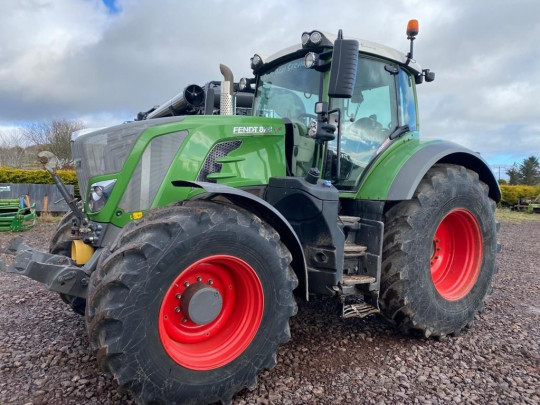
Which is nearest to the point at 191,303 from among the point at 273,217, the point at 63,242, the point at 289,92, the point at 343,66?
the point at 273,217

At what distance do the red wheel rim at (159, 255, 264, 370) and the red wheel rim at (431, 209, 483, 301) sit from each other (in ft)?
6.85

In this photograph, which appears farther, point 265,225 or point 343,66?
point 343,66

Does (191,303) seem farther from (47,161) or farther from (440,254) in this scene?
(440,254)

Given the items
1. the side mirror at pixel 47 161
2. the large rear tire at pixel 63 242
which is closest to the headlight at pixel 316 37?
the side mirror at pixel 47 161

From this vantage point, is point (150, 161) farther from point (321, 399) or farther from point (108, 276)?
point (321, 399)

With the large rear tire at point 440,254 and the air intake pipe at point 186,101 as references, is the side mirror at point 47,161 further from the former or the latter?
the large rear tire at point 440,254

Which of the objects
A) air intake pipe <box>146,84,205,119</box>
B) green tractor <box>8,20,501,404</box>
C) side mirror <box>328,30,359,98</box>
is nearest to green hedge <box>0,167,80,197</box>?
air intake pipe <box>146,84,205,119</box>

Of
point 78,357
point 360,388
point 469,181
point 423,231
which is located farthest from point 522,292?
point 78,357

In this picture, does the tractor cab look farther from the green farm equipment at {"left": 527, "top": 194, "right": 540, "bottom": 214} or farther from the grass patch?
the green farm equipment at {"left": 527, "top": 194, "right": 540, "bottom": 214}

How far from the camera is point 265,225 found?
2801 mm

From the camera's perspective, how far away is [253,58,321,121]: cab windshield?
12.1ft

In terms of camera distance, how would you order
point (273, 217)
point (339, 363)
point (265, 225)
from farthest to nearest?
point (339, 363)
point (273, 217)
point (265, 225)

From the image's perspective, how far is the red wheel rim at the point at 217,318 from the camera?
8.43ft

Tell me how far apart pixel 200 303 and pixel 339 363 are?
1.31 metres
